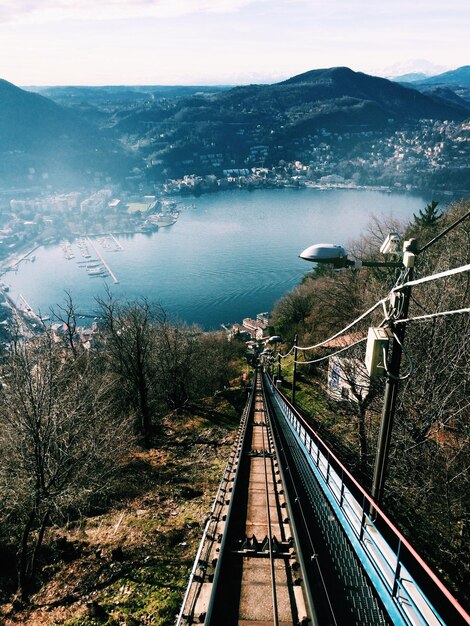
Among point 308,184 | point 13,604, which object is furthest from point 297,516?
point 308,184

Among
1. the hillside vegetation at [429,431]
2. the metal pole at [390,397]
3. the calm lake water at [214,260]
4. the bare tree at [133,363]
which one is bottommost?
the calm lake water at [214,260]

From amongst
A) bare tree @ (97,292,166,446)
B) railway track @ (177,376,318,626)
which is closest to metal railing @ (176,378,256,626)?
railway track @ (177,376,318,626)

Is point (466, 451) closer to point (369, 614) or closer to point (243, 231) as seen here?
point (369, 614)

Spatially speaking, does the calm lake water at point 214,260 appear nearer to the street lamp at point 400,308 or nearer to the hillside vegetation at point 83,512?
the hillside vegetation at point 83,512

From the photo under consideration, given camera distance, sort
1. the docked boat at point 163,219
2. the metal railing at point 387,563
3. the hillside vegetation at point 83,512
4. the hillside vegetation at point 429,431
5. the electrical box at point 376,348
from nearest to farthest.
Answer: the metal railing at point 387,563 < the electrical box at point 376,348 < the hillside vegetation at point 83,512 < the hillside vegetation at point 429,431 < the docked boat at point 163,219

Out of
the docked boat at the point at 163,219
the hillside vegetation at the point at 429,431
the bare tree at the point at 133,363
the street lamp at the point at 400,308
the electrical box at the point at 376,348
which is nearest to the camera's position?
the street lamp at the point at 400,308

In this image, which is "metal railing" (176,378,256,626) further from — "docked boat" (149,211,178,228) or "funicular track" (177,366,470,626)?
"docked boat" (149,211,178,228)

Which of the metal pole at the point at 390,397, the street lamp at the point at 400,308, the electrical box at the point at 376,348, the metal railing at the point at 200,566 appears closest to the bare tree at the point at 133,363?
the metal railing at the point at 200,566

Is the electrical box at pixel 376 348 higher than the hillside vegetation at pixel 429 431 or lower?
higher

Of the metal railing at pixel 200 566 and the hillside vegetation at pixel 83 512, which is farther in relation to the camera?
the hillside vegetation at pixel 83 512
